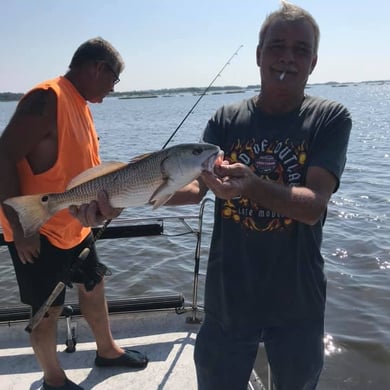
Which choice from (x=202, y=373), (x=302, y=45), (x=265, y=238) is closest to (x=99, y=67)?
(x=302, y=45)

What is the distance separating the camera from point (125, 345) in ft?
14.5

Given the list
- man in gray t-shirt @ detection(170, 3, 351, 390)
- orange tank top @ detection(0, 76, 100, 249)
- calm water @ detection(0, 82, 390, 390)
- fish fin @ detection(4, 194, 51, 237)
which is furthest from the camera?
calm water @ detection(0, 82, 390, 390)

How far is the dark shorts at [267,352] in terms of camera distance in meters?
2.54

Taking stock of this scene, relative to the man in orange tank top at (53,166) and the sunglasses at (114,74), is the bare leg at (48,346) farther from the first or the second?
the sunglasses at (114,74)

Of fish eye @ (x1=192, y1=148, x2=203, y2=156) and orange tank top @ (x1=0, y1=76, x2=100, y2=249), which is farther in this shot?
orange tank top @ (x1=0, y1=76, x2=100, y2=249)

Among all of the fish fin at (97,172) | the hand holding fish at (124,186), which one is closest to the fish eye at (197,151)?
the hand holding fish at (124,186)

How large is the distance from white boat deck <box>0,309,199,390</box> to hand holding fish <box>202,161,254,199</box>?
2.19 metres

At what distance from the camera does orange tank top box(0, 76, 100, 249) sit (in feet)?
11.2

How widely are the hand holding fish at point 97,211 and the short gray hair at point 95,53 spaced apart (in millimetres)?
1560

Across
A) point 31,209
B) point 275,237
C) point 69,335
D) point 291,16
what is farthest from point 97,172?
point 69,335

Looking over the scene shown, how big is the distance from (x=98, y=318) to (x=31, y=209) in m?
1.55

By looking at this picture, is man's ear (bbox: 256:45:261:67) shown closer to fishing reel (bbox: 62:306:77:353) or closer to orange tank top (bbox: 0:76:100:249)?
orange tank top (bbox: 0:76:100:249)

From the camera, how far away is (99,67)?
3807mm

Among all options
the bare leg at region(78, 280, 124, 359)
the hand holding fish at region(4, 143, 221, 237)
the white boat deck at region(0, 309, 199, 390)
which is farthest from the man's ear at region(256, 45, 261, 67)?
the white boat deck at region(0, 309, 199, 390)
